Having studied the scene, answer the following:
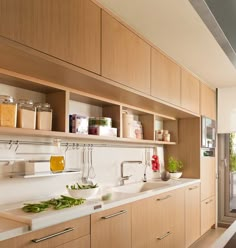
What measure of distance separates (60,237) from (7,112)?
846 millimetres

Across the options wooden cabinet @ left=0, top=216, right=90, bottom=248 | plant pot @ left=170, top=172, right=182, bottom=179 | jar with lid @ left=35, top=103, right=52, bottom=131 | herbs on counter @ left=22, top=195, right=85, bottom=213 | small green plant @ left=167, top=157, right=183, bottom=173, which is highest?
jar with lid @ left=35, top=103, right=52, bottom=131

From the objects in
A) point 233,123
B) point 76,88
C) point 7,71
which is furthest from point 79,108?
point 233,123

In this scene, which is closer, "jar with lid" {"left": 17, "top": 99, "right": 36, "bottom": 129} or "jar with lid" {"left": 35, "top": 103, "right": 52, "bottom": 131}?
"jar with lid" {"left": 17, "top": 99, "right": 36, "bottom": 129}

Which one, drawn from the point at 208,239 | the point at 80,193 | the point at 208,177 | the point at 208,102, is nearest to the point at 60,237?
the point at 80,193

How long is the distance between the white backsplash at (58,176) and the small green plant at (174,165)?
56cm

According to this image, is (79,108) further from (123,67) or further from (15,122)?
(15,122)

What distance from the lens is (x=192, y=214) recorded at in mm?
3877

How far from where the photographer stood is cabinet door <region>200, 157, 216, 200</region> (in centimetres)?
431

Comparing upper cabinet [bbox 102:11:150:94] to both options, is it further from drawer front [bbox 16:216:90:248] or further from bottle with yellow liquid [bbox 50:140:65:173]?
drawer front [bbox 16:216:90:248]

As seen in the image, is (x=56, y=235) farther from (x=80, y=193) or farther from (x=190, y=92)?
(x=190, y=92)

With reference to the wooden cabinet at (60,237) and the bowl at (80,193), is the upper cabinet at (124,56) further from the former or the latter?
the wooden cabinet at (60,237)

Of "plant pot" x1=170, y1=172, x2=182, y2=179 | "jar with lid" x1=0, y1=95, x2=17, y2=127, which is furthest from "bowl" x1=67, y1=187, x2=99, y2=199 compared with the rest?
"plant pot" x1=170, y1=172, x2=182, y2=179

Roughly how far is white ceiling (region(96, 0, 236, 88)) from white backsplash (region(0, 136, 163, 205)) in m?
1.22

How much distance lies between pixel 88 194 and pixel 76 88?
86 centimetres
